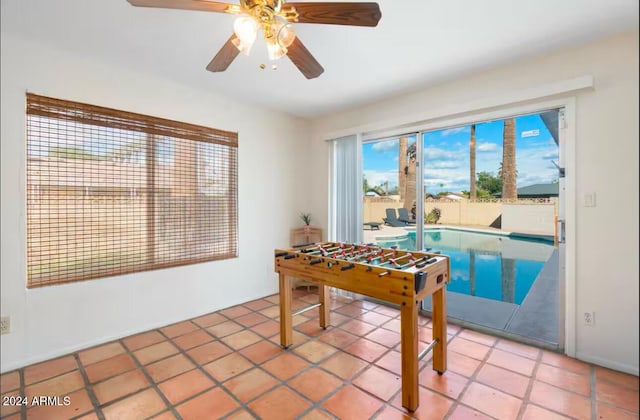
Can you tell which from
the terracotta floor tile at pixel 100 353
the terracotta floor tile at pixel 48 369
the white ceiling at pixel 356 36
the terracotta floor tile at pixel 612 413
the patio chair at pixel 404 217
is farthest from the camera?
the patio chair at pixel 404 217

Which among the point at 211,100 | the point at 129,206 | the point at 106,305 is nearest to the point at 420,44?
the point at 211,100

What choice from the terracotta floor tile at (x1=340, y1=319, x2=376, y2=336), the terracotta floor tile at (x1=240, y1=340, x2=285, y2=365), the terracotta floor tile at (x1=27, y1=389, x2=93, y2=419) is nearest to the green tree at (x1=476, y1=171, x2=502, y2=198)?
the terracotta floor tile at (x1=340, y1=319, x2=376, y2=336)

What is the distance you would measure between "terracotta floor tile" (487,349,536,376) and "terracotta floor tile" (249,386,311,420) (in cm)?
149

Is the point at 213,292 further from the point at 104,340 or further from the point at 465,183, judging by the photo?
the point at 465,183

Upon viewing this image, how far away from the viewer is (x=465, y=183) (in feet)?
10.0

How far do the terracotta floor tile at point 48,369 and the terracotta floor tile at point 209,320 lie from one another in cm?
97

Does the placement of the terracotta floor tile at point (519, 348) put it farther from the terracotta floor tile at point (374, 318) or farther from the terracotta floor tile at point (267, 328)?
the terracotta floor tile at point (267, 328)

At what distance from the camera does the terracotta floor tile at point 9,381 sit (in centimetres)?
199

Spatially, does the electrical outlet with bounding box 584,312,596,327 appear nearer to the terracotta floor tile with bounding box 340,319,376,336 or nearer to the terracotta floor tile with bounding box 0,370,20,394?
the terracotta floor tile with bounding box 340,319,376,336

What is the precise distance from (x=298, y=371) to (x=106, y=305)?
1.80 meters

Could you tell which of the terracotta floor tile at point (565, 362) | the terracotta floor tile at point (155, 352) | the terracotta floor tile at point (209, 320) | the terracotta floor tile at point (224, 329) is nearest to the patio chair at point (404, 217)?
the terracotta floor tile at point (565, 362)

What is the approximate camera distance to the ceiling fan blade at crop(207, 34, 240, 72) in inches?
69.4

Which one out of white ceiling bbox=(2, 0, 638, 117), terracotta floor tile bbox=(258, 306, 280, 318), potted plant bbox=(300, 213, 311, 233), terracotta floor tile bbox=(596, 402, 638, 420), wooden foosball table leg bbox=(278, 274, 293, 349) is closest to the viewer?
terracotta floor tile bbox=(596, 402, 638, 420)

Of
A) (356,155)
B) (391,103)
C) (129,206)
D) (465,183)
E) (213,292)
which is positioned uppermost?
(391,103)
